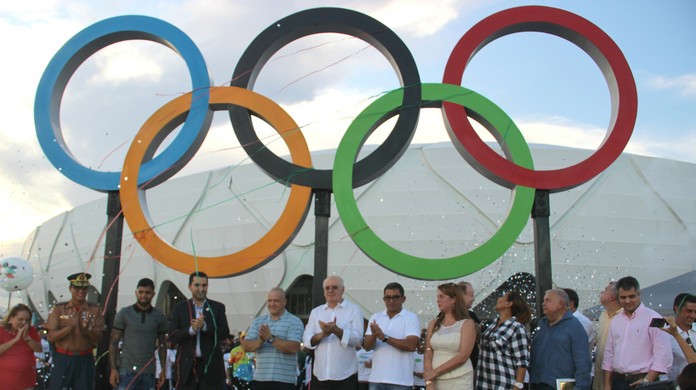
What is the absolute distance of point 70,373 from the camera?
6.98m

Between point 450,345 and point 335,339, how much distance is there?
1.25 metres

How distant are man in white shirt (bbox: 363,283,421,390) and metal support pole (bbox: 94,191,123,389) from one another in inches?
122

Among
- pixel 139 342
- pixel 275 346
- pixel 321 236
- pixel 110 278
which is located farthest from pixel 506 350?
pixel 110 278

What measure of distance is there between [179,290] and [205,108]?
1629 cm

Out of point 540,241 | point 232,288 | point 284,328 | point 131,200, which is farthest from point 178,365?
point 232,288

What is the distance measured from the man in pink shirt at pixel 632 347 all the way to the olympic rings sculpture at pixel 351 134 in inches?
71.8

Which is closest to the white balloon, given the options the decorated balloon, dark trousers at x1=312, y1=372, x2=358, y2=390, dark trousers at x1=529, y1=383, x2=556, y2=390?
the decorated balloon

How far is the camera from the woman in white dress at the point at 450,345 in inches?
221

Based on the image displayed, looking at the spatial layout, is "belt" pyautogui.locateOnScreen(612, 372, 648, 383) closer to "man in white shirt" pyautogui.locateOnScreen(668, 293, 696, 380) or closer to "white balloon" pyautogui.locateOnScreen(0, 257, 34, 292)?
"man in white shirt" pyautogui.locateOnScreen(668, 293, 696, 380)

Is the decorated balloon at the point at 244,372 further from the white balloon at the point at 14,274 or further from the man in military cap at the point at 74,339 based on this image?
the white balloon at the point at 14,274

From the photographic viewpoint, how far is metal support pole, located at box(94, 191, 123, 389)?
771 cm

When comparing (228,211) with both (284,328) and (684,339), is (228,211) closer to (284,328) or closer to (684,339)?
(284,328)

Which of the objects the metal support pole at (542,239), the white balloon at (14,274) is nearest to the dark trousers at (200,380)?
the metal support pole at (542,239)

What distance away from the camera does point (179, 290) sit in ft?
77.4
